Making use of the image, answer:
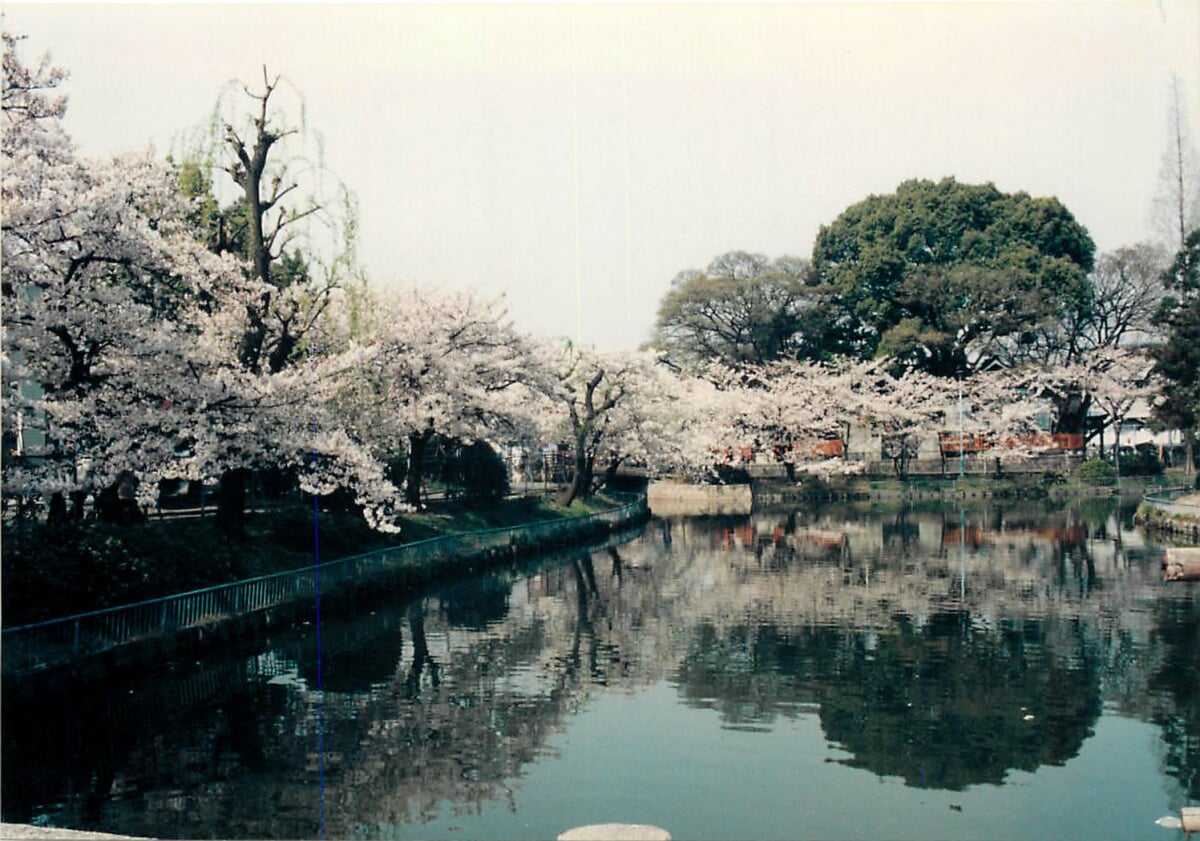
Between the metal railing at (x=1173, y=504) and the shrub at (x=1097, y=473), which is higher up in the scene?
the shrub at (x=1097, y=473)

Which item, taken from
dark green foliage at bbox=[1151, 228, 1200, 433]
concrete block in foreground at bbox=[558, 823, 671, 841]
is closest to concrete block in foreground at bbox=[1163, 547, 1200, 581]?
concrete block in foreground at bbox=[558, 823, 671, 841]

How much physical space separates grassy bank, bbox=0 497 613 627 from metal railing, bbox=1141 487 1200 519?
1082 inches

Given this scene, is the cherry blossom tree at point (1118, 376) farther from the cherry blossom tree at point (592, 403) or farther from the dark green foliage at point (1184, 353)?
the cherry blossom tree at point (592, 403)

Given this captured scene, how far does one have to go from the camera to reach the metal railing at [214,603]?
16.7 metres

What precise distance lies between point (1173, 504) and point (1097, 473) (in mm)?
23583

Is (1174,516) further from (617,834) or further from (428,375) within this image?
(617,834)

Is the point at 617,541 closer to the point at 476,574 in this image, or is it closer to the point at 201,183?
the point at 476,574

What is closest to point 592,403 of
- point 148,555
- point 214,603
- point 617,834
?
point 214,603

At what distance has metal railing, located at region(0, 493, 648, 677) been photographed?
54.7 feet

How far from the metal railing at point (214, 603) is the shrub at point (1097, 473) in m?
41.2

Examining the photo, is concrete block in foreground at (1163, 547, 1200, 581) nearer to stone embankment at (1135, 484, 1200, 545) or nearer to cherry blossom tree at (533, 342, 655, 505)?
stone embankment at (1135, 484, 1200, 545)

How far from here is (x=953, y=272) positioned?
218ft

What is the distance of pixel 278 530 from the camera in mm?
27375

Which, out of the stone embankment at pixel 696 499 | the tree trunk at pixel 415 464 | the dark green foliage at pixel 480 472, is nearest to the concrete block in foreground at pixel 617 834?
the tree trunk at pixel 415 464
